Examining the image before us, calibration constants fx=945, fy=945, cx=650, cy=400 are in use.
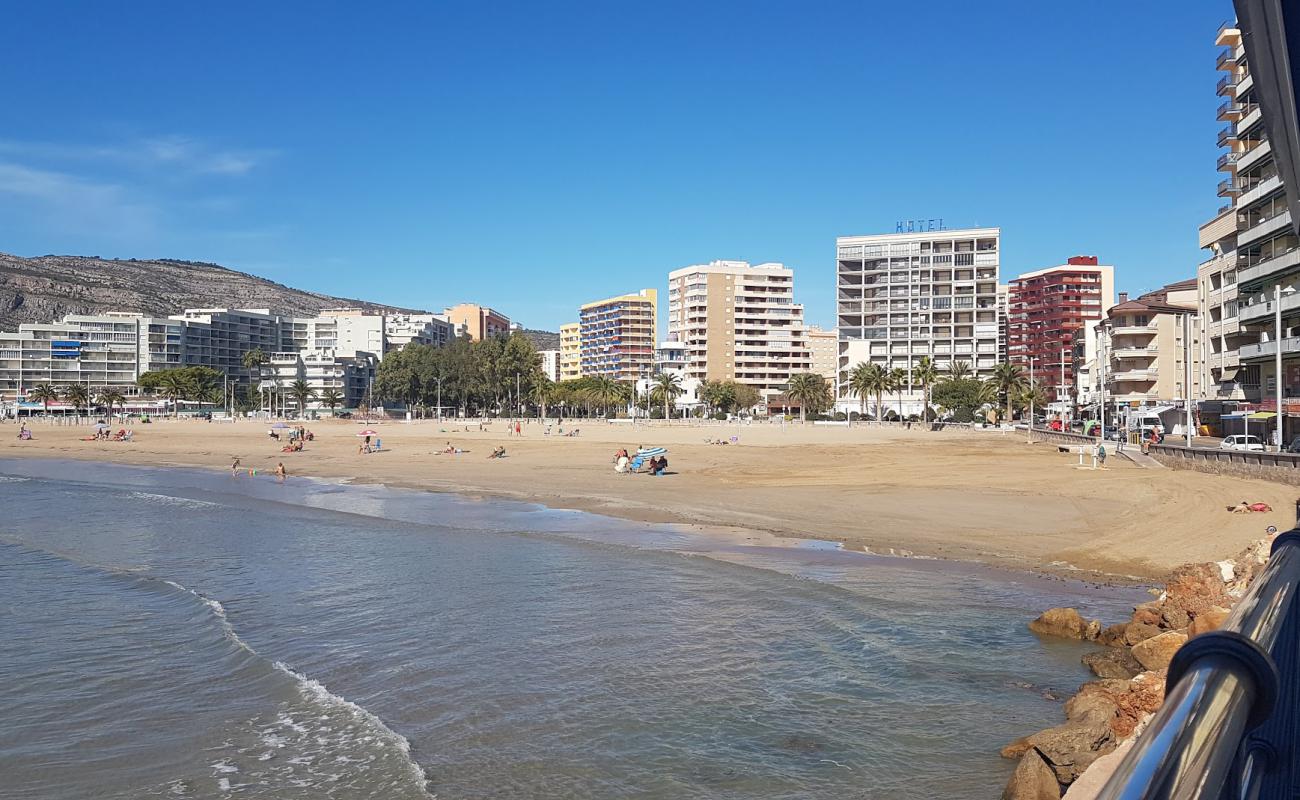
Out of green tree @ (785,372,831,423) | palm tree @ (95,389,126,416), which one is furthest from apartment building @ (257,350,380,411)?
green tree @ (785,372,831,423)

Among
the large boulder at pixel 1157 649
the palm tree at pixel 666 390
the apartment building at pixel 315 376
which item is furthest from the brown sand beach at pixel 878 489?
the apartment building at pixel 315 376

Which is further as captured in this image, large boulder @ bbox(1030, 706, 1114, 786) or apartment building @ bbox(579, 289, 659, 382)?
apartment building @ bbox(579, 289, 659, 382)

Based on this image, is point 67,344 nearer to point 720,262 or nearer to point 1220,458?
point 720,262

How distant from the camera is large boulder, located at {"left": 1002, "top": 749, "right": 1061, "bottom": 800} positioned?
802 centimetres

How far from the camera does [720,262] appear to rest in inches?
6235

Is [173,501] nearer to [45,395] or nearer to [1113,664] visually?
[1113,664]

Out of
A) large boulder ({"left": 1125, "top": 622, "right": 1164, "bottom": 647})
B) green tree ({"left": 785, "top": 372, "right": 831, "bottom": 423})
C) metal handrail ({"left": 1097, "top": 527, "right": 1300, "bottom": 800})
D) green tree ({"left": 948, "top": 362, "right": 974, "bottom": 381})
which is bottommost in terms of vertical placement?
large boulder ({"left": 1125, "top": 622, "right": 1164, "bottom": 647})

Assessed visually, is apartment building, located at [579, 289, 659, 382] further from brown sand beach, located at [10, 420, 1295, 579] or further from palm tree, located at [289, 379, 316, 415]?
brown sand beach, located at [10, 420, 1295, 579]

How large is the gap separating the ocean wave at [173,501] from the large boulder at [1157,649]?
1199 inches

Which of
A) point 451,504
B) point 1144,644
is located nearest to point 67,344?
point 451,504

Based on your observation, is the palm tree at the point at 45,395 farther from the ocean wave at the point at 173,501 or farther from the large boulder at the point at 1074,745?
the large boulder at the point at 1074,745

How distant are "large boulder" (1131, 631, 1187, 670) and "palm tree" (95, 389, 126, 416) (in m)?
→ 145

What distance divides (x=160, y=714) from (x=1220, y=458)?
35413mm

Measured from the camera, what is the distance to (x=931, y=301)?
132125 mm
